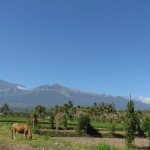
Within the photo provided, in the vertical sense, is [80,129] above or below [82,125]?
below

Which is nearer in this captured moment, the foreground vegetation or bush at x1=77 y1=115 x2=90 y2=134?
the foreground vegetation

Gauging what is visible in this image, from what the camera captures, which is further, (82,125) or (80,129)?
(82,125)

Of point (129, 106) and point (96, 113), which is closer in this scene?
point (129, 106)

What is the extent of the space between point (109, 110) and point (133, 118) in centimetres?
9094

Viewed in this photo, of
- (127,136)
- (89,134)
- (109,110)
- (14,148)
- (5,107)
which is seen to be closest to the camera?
(14,148)

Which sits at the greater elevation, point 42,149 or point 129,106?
point 129,106

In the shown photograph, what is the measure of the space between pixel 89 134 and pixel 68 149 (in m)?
71.1

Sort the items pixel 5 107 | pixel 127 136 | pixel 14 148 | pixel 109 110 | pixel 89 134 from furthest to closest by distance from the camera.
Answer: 1. pixel 5 107
2. pixel 109 110
3. pixel 89 134
4. pixel 127 136
5. pixel 14 148

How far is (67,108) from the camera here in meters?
170

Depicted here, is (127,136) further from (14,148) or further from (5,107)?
(5,107)

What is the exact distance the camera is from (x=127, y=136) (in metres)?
72.1

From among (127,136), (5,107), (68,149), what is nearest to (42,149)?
(68,149)

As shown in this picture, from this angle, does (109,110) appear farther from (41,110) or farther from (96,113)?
(41,110)

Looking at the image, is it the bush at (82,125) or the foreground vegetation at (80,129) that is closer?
the foreground vegetation at (80,129)
